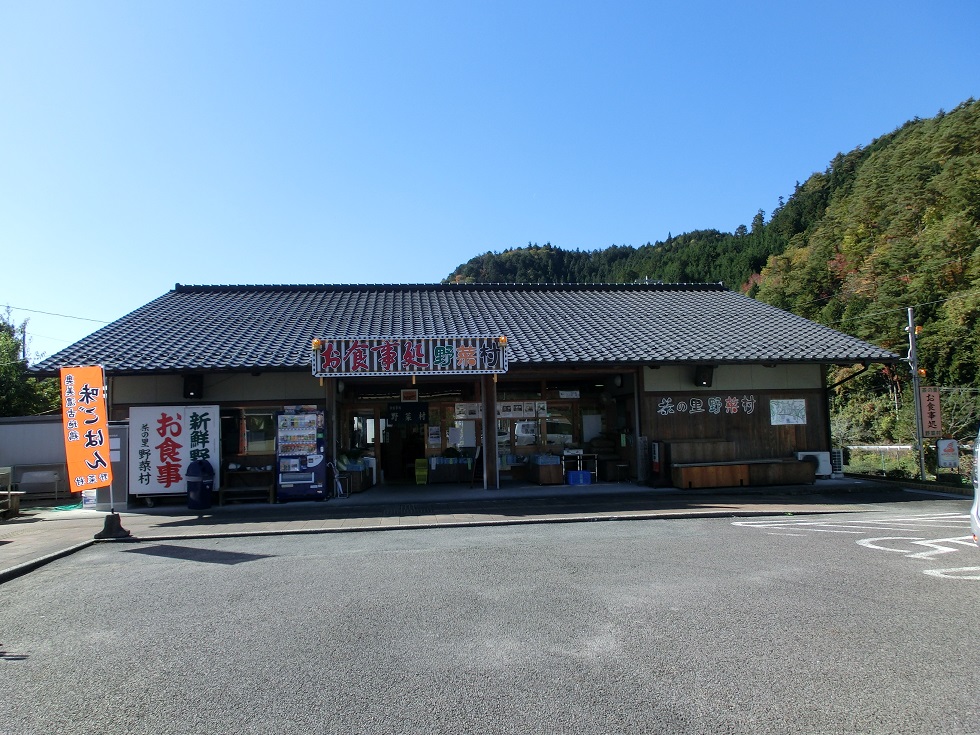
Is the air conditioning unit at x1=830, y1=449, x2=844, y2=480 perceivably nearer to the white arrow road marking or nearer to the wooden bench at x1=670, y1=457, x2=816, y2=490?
the wooden bench at x1=670, y1=457, x2=816, y2=490

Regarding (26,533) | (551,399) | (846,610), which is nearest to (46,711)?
(846,610)

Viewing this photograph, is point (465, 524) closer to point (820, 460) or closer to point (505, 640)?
point (505, 640)

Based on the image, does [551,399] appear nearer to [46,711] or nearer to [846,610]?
[846,610]

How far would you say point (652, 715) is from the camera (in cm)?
379

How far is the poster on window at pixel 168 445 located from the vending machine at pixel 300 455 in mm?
1295

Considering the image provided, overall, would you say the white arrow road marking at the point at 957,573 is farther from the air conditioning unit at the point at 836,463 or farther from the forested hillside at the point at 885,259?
the forested hillside at the point at 885,259

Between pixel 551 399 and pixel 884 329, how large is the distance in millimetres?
27025

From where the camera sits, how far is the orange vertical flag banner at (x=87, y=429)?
11.0 meters

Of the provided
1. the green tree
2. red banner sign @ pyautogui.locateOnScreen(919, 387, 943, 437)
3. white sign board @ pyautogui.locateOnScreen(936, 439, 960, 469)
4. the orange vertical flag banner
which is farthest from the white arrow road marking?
the green tree

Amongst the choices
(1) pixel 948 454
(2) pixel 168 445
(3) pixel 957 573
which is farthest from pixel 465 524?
(1) pixel 948 454

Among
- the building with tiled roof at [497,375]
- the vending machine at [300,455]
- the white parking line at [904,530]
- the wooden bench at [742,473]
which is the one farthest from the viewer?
the wooden bench at [742,473]

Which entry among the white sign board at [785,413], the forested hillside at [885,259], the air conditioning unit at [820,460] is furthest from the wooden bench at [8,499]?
the forested hillside at [885,259]

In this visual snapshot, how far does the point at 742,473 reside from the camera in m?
15.2

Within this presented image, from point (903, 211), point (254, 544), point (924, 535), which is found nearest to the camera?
point (924, 535)
